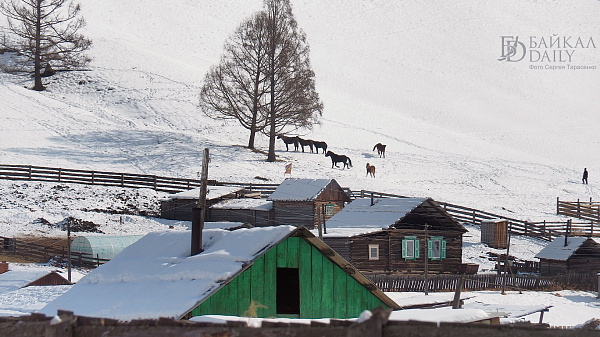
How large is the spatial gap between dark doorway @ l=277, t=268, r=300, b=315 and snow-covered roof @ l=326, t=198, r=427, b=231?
22099 millimetres

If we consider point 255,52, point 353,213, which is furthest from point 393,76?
point 353,213

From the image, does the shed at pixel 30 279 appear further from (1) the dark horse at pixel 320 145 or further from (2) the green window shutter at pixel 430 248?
(1) the dark horse at pixel 320 145

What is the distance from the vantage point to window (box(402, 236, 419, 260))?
36875mm

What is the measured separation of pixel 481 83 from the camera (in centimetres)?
13012

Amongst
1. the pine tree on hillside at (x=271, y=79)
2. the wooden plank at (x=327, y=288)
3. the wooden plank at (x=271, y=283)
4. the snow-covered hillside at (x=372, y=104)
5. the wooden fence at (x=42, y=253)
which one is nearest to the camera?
the wooden plank at (x=271, y=283)

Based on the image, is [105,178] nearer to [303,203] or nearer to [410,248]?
[303,203]

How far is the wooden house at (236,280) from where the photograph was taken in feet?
41.9

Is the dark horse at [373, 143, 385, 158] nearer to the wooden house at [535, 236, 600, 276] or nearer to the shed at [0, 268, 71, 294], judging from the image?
the wooden house at [535, 236, 600, 276]

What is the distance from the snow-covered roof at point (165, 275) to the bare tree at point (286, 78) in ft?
151

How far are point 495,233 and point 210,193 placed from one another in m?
16.4

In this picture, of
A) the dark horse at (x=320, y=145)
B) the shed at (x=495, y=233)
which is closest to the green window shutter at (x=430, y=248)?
the shed at (x=495, y=233)

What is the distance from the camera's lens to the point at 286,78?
62.7 m

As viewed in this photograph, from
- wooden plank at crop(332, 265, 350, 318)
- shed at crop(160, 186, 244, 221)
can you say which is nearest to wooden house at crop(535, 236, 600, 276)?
shed at crop(160, 186, 244, 221)

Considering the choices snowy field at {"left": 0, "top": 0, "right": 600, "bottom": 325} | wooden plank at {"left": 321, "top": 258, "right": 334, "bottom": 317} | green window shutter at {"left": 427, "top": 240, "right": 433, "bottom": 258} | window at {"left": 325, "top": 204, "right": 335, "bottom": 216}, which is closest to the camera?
wooden plank at {"left": 321, "top": 258, "right": 334, "bottom": 317}
